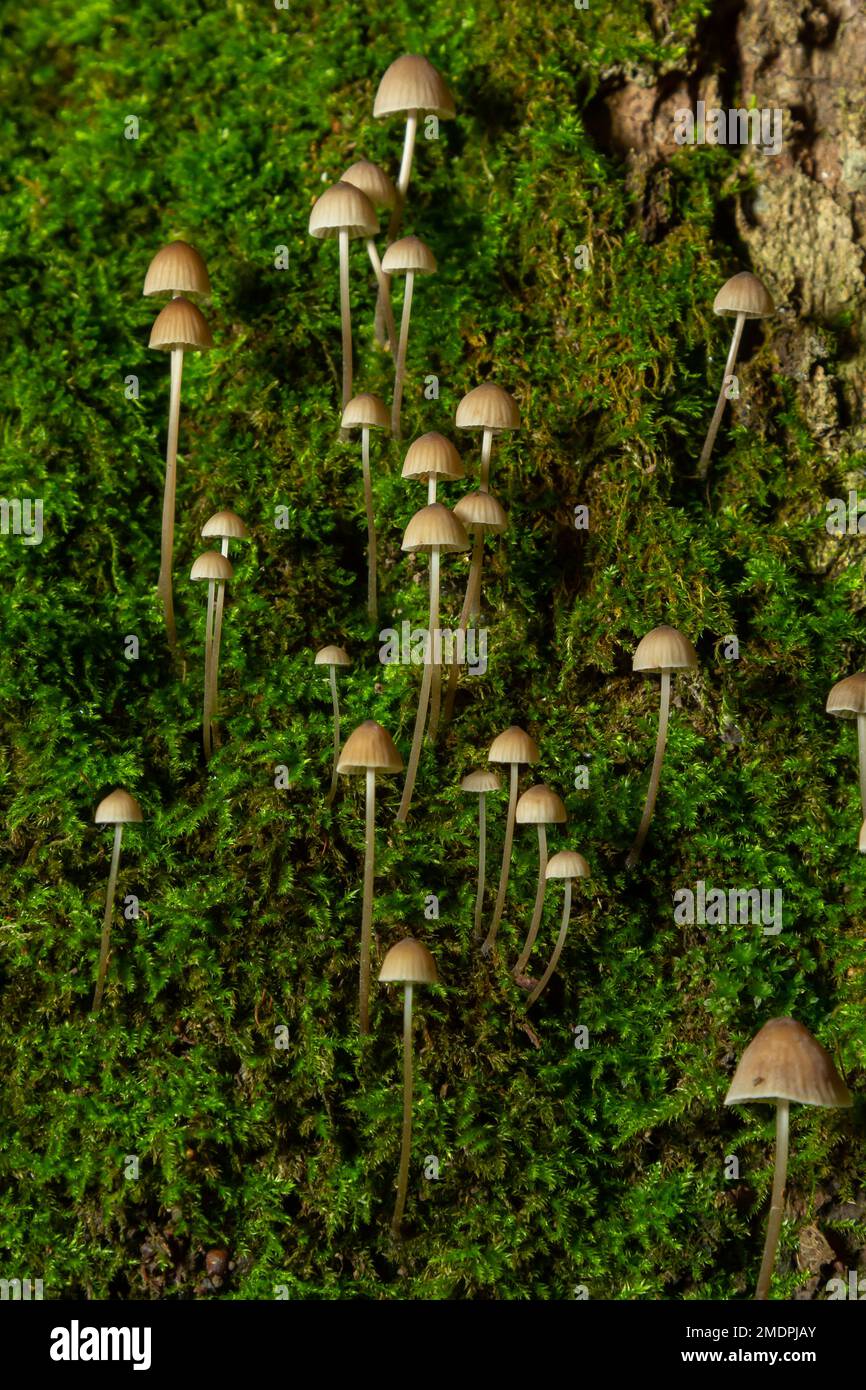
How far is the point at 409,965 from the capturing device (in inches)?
120

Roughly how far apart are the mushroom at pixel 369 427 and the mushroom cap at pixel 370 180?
785 millimetres

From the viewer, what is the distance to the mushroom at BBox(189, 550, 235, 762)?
3629 mm

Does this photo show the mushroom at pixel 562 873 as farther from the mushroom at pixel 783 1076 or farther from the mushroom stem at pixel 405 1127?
the mushroom at pixel 783 1076

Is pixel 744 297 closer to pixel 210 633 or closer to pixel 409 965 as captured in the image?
pixel 210 633

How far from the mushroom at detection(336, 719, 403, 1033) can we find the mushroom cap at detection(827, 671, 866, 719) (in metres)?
1.41

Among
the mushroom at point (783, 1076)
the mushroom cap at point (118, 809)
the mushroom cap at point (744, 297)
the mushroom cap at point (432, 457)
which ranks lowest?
the mushroom at point (783, 1076)

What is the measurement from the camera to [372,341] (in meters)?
4.38

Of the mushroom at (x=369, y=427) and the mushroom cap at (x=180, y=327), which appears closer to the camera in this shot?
the mushroom cap at (x=180, y=327)

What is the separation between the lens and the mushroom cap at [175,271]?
3711 mm

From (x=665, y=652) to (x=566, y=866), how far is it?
2.38 ft

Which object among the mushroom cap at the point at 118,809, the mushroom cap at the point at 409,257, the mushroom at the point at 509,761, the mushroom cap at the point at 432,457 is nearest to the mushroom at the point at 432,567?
the mushroom cap at the point at 432,457

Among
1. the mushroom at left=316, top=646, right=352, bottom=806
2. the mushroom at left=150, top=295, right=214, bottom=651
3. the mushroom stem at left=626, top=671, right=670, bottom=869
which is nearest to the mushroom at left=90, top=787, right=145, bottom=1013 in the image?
the mushroom at left=316, top=646, right=352, bottom=806

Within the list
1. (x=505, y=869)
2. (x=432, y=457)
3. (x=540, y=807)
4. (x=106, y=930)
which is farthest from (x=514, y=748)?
(x=106, y=930)
